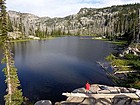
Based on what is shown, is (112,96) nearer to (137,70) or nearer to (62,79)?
(62,79)

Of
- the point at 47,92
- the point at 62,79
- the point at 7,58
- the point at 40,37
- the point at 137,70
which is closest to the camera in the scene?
the point at 7,58

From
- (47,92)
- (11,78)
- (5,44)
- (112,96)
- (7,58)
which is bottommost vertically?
(47,92)

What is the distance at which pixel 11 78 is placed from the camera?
29.2 metres

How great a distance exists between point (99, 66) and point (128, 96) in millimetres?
35477

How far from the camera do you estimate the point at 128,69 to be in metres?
57.5

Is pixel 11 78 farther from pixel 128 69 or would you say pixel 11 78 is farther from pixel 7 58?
pixel 128 69

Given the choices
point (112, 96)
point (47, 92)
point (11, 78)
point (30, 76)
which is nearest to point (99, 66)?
point (30, 76)

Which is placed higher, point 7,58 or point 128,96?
point 7,58

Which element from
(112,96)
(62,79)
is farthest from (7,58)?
(62,79)

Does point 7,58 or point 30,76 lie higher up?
point 7,58

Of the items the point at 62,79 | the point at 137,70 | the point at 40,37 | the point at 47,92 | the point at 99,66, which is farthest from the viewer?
the point at 40,37

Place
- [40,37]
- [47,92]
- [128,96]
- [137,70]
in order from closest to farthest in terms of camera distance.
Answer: [128,96] < [47,92] < [137,70] < [40,37]

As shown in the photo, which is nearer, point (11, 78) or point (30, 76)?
point (11, 78)

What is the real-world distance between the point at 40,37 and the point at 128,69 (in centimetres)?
15080
